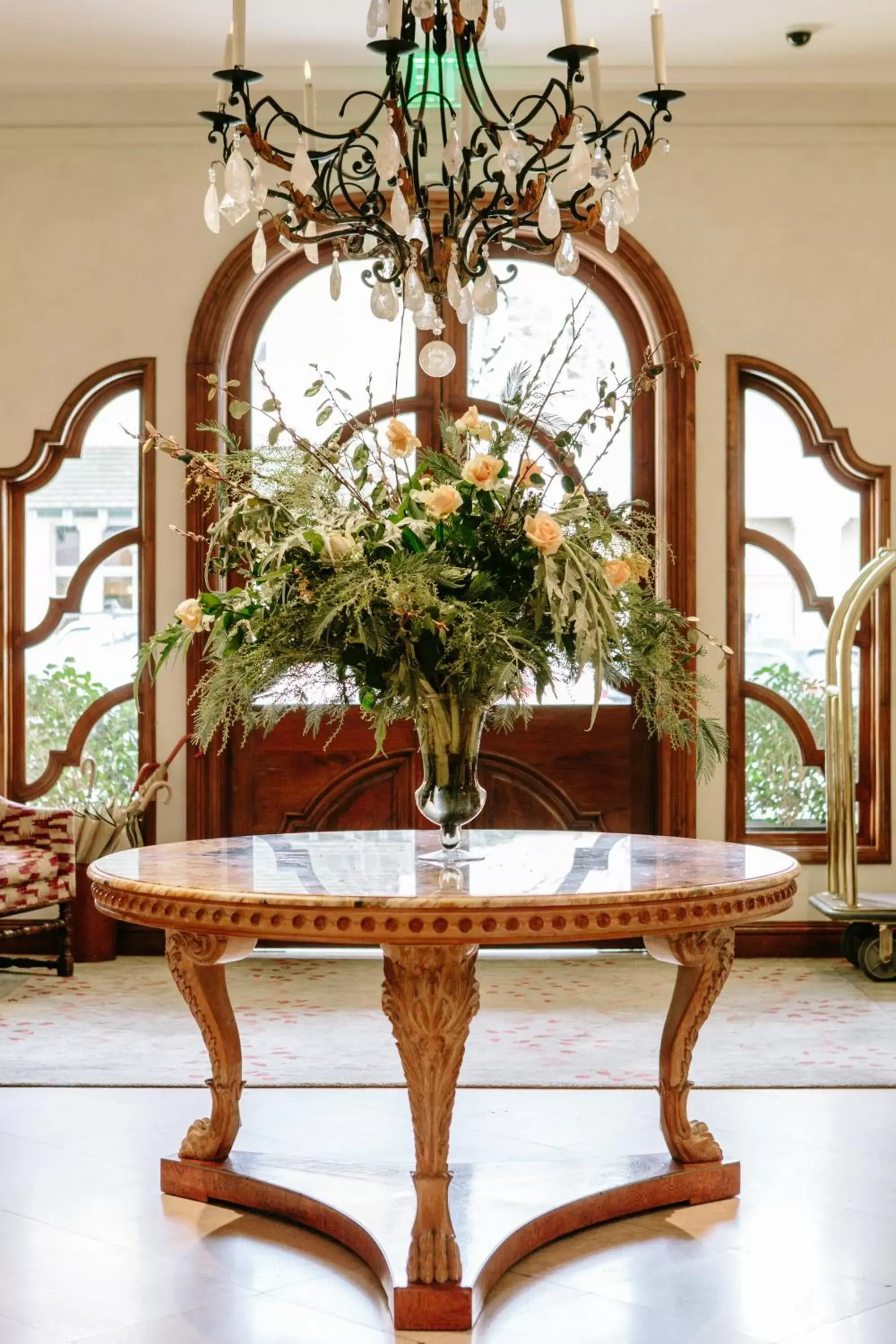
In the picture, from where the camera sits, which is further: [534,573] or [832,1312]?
[534,573]

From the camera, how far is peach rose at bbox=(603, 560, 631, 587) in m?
2.90

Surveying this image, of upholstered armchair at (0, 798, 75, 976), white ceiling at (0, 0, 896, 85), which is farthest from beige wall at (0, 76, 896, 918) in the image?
upholstered armchair at (0, 798, 75, 976)

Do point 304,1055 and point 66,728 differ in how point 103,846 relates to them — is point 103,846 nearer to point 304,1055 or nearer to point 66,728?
point 66,728

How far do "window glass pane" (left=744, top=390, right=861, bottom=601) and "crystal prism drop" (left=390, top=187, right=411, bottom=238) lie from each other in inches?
145

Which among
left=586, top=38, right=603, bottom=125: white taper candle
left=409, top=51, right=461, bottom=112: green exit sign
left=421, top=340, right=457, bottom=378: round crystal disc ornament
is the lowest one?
left=421, top=340, right=457, bottom=378: round crystal disc ornament

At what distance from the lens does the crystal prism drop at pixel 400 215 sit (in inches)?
111

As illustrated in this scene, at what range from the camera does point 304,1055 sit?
4.47 metres

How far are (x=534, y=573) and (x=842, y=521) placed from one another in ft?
12.5

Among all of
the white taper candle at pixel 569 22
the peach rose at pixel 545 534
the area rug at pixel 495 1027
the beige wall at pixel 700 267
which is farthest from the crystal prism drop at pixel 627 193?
the beige wall at pixel 700 267

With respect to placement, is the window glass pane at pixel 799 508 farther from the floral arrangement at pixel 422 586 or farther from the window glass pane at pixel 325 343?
the floral arrangement at pixel 422 586

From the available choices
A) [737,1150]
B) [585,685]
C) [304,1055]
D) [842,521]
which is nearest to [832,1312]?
[737,1150]

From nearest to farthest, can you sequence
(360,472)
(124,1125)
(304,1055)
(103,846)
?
1. (360,472)
2. (124,1125)
3. (304,1055)
4. (103,846)

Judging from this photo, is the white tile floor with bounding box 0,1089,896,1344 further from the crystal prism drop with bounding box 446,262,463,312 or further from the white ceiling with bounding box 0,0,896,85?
the white ceiling with bounding box 0,0,896,85

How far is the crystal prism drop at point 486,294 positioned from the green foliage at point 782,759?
3407 millimetres
